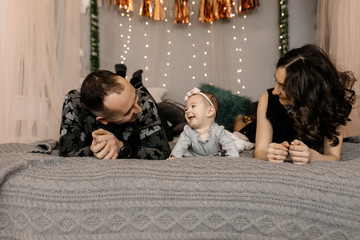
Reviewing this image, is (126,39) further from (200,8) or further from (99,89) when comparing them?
(99,89)

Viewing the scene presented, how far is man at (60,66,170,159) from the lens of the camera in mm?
1160

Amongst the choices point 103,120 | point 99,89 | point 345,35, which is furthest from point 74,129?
point 345,35

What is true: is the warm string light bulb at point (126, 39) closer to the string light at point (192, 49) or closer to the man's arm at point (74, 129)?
the string light at point (192, 49)

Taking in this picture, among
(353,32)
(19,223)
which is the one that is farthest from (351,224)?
(353,32)

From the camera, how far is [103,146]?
1.15m

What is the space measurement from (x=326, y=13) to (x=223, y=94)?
96 centimetres

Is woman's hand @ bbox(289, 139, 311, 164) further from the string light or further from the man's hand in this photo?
the string light

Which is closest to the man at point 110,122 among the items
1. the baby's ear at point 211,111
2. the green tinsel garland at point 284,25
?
the baby's ear at point 211,111

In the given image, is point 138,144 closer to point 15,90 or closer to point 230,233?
point 230,233

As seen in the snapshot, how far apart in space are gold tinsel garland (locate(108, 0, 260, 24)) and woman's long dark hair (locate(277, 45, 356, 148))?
1.89 m

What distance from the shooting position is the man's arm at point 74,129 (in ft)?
4.10

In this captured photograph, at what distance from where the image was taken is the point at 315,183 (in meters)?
0.83

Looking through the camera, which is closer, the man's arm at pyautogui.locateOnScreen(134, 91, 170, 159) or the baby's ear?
the man's arm at pyautogui.locateOnScreen(134, 91, 170, 159)

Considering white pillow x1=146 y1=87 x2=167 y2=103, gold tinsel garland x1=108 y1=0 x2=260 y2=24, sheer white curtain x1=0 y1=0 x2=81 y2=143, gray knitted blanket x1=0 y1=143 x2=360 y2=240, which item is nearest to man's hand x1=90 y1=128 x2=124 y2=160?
gray knitted blanket x1=0 y1=143 x2=360 y2=240
